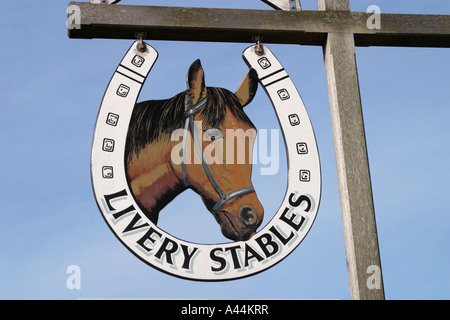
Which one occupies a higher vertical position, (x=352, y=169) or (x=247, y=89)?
(x=247, y=89)

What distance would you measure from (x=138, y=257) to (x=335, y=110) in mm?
1605

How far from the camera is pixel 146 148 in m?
4.34

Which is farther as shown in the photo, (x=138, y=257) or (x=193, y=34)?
(x=193, y=34)

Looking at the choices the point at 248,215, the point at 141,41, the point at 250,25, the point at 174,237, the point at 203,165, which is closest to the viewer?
the point at 174,237

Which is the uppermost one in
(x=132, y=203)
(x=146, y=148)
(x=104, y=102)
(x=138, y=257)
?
(x=104, y=102)

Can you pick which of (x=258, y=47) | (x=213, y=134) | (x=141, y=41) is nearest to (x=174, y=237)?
(x=213, y=134)

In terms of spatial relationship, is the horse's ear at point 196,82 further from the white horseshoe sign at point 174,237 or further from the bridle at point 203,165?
the white horseshoe sign at point 174,237

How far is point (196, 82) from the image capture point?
4520mm

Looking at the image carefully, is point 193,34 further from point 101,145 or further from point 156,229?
point 156,229

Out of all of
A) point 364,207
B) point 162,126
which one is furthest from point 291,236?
point 162,126

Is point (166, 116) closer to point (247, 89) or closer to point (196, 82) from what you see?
point (196, 82)

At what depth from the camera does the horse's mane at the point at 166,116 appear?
14.2 ft

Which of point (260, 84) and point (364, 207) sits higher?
point (260, 84)

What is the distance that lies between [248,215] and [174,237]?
1.65ft
